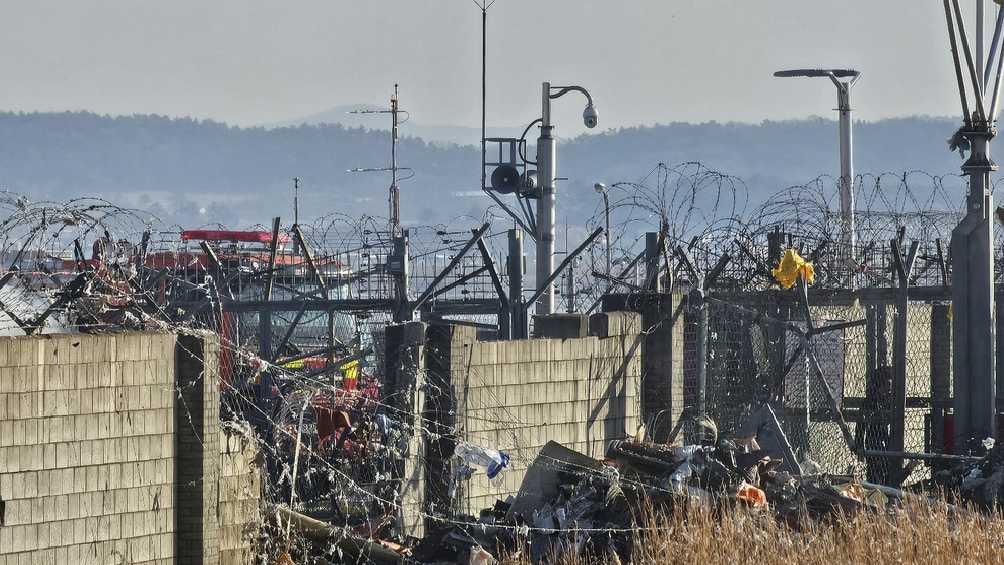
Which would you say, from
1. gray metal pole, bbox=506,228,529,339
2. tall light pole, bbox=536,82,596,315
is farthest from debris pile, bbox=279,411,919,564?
tall light pole, bbox=536,82,596,315

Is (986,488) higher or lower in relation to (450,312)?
lower

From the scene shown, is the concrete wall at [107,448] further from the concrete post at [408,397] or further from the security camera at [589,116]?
the security camera at [589,116]

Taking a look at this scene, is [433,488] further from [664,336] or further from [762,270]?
Result: [762,270]

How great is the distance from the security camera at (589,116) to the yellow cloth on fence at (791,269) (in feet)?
25.3

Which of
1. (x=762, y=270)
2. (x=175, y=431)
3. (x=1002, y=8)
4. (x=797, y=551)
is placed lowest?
(x=797, y=551)

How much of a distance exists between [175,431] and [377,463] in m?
1.87

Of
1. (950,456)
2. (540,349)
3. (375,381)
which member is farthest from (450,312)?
(950,456)

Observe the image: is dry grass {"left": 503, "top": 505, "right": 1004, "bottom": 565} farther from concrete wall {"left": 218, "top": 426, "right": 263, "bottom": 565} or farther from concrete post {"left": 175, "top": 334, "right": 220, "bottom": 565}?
concrete post {"left": 175, "top": 334, "right": 220, "bottom": 565}

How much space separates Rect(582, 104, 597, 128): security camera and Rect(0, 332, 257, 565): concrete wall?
1177 cm

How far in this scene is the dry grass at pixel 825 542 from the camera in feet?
28.1

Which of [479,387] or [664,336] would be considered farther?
[664,336]

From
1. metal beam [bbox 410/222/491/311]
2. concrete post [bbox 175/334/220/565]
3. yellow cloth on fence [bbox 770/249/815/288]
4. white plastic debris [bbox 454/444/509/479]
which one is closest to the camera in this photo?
concrete post [bbox 175/334/220/565]

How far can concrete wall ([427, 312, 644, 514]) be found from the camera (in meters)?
11.0

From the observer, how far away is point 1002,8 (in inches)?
506
